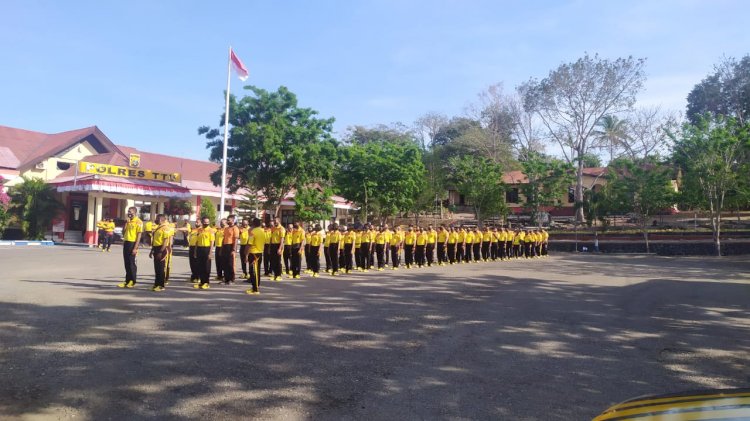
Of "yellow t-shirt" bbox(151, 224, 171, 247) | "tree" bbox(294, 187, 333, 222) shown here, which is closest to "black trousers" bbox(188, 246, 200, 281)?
"yellow t-shirt" bbox(151, 224, 171, 247)

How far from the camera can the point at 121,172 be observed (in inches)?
1129

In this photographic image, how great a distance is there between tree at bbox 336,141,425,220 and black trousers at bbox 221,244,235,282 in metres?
16.8

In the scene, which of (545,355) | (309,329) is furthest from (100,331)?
(545,355)

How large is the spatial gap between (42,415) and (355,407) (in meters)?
2.47

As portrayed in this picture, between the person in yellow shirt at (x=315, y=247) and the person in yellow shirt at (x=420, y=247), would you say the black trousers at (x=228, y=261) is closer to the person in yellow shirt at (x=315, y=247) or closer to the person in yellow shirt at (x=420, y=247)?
the person in yellow shirt at (x=315, y=247)

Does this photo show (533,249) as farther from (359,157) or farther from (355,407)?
(355,407)

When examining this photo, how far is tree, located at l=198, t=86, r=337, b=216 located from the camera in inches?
908

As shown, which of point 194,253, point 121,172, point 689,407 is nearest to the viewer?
point 689,407

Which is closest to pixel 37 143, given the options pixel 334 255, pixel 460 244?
pixel 334 255

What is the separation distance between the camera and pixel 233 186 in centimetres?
2670

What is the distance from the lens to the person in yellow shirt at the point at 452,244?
2005 cm

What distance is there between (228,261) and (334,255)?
3759 mm

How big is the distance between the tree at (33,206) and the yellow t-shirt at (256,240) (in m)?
22.4

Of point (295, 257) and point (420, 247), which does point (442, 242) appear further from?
point (295, 257)
